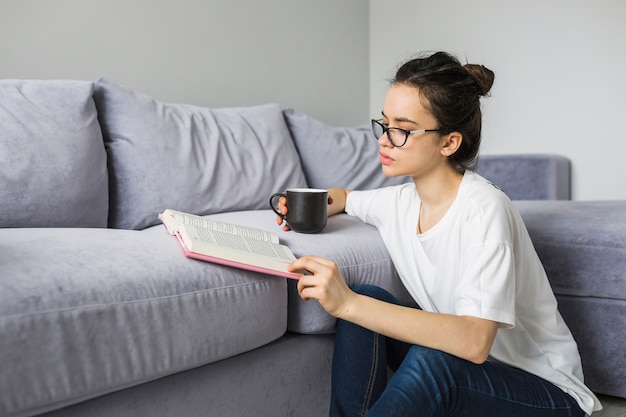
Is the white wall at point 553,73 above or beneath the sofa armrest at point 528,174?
→ above

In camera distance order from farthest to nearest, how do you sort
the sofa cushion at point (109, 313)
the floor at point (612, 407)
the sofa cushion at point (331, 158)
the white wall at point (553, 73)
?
the white wall at point (553, 73) < the sofa cushion at point (331, 158) < the floor at point (612, 407) < the sofa cushion at point (109, 313)

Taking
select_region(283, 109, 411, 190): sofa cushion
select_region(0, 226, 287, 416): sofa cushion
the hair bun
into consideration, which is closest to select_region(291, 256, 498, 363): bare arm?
select_region(0, 226, 287, 416): sofa cushion

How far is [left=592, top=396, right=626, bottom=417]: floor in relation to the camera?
55.7 inches

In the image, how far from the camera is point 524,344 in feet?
3.58

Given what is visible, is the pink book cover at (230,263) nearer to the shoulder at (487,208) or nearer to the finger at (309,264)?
the finger at (309,264)

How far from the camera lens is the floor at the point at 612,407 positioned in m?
1.41

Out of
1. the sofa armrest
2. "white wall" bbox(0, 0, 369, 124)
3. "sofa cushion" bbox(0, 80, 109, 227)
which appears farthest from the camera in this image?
the sofa armrest

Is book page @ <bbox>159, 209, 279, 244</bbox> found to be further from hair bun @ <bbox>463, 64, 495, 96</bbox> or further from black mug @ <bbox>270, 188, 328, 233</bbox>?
hair bun @ <bbox>463, 64, 495, 96</bbox>

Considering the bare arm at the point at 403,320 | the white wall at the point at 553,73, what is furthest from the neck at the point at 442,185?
the white wall at the point at 553,73

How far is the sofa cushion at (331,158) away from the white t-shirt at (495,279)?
2.80ft

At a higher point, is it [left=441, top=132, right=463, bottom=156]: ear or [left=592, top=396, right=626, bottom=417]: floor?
[left=441, top=132, right=463, bottom=156]: ear

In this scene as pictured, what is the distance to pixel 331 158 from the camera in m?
2.11

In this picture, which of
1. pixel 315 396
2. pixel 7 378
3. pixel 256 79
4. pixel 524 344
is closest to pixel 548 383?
pixel 524 344

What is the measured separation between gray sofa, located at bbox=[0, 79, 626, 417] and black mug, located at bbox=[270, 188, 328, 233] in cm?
3
